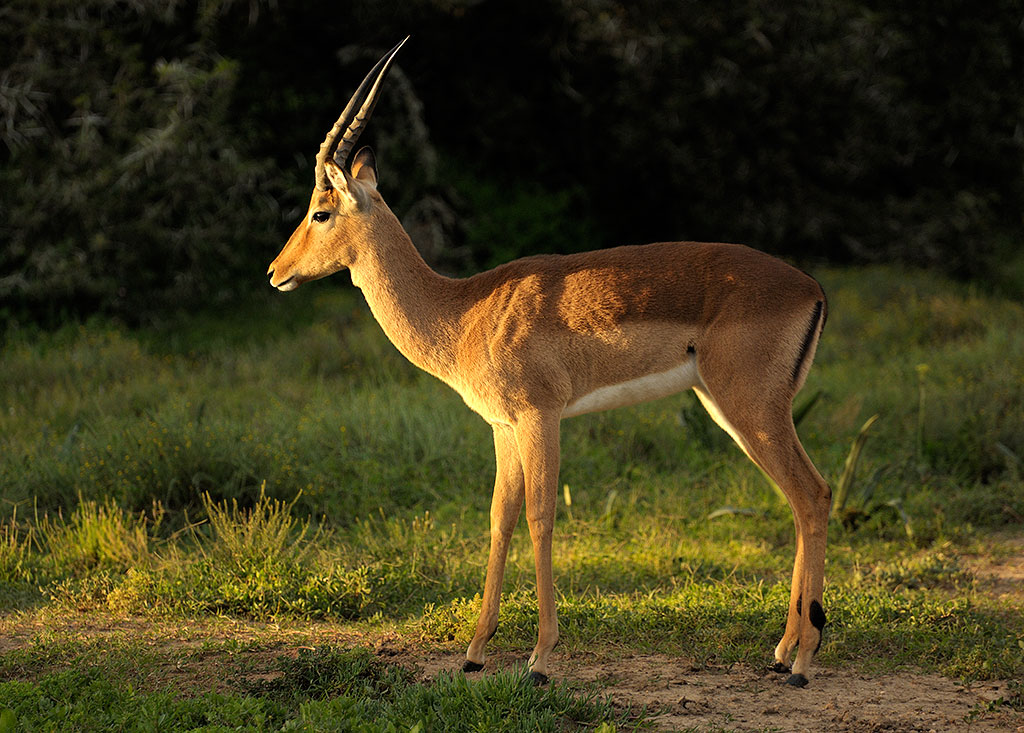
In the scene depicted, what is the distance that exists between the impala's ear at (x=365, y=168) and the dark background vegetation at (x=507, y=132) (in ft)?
23.1

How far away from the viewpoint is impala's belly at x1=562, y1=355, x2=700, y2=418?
15.6 feet

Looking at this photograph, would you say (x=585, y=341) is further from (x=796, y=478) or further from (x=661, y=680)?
(x=661, y=680)

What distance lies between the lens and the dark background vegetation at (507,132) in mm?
11953

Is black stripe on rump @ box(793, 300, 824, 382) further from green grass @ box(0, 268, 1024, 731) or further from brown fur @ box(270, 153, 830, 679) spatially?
green grass @ box(0, 268, 1024, 731)

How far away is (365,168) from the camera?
5.16 meters

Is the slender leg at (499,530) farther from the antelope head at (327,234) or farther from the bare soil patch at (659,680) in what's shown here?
the antelope head at (327,234)

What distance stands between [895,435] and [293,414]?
4.49 m

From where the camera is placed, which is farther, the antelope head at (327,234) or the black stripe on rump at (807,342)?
the antelope head at (327,234)

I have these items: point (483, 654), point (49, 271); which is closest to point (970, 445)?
point (483, 654)

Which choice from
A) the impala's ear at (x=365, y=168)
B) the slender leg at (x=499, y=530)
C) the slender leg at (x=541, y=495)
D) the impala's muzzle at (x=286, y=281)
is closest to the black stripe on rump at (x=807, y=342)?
the slender leg at (x=541, y=495)

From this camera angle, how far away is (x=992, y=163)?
47.8ft

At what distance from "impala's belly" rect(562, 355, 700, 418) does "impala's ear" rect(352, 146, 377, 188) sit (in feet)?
4.43

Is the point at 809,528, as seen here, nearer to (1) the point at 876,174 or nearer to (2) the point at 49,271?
(2) the point at 49,271

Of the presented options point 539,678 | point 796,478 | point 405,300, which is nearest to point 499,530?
point 539,678
